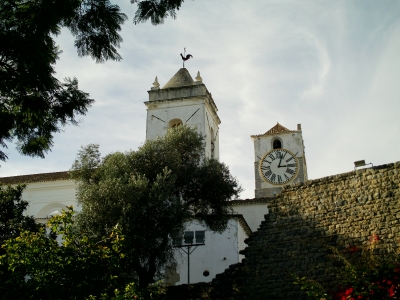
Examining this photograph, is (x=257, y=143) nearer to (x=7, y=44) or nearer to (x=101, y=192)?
(x=101, y=192)

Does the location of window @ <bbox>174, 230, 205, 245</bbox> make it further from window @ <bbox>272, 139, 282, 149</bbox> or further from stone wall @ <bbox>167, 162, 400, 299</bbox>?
window @ <bbox>272, 139, 282, 149</bbox>

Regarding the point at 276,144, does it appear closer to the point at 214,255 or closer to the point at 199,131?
the point at 199,131

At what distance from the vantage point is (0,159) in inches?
306

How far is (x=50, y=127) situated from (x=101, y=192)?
28.0 feet

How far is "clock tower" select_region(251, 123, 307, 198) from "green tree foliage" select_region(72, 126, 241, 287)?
1810cm

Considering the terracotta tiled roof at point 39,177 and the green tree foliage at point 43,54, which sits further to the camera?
the terracotta tiled roof at point 39,177

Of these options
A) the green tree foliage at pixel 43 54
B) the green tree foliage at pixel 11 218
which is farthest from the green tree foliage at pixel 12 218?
the green tree foliage at pixel 43 54

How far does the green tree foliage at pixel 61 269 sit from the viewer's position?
9.07m

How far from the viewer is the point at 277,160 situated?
38.5 m

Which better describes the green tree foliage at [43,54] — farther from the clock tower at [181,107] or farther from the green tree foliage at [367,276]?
the clock tower at [181,107]

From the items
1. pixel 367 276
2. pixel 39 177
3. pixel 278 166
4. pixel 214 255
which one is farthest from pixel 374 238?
pixel 39 177

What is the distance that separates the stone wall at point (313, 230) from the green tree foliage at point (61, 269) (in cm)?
293

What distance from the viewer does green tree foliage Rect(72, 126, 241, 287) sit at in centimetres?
1574

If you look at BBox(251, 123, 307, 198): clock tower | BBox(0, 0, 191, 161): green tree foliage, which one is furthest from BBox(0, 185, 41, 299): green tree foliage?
BBox(251, 123, 307, 198): clock tower
